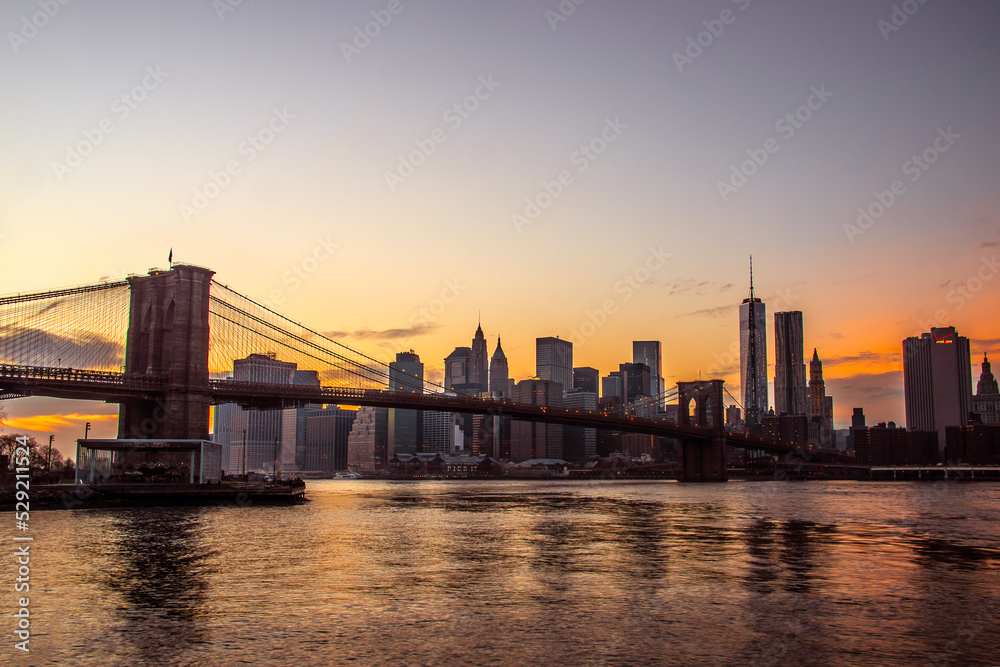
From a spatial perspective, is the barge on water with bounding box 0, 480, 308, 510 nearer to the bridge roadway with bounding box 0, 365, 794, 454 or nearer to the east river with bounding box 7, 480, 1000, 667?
the bridge roadway with bounding box 0, 365, 794, 454

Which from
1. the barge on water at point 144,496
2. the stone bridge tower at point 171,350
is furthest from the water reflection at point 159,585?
the stone bridge tower at point 171,350

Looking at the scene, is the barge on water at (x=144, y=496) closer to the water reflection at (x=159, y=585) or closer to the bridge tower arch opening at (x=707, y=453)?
the water reflection at (x=159, y=585)

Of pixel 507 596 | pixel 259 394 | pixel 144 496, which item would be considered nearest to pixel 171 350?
pixel 259 394

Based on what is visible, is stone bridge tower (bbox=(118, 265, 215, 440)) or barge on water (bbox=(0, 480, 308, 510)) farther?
stone bridge tower (bbox=(118, 265, 215, 440))

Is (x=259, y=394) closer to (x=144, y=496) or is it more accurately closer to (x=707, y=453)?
(x=144, y=496)

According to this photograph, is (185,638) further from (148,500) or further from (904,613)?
(148,500)

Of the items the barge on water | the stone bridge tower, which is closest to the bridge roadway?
the stone bridge tower
